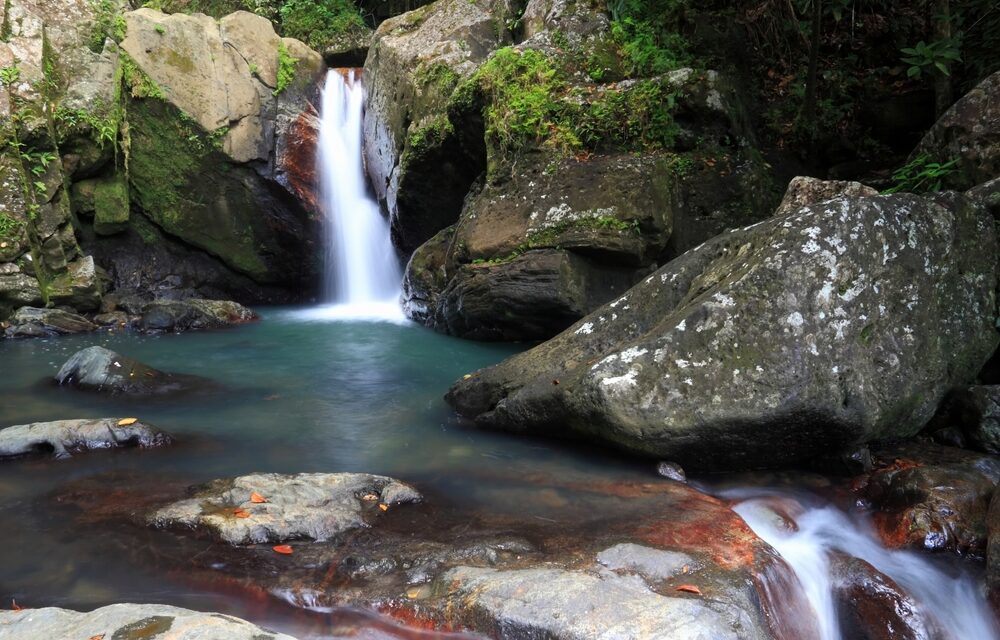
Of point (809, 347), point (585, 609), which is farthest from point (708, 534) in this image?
point (809, 347)

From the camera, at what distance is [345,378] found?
7.06 m

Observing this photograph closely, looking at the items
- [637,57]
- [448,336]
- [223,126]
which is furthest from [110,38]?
[637,57]

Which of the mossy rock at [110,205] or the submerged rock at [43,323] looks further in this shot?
the mossy rock at [110,205]

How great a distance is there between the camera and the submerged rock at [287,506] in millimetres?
3254

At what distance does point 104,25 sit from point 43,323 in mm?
5892

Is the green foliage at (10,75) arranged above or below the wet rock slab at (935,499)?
above

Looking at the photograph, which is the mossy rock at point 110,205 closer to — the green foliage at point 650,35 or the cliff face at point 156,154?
the cliff face at point 156,154

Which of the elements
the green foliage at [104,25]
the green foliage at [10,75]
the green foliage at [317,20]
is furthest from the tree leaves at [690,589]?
the green foliage at [317,20]

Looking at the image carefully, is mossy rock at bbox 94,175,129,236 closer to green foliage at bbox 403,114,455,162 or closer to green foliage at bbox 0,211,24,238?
green foliage at bbox 0,211,24,238

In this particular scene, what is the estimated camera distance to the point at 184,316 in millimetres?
10227

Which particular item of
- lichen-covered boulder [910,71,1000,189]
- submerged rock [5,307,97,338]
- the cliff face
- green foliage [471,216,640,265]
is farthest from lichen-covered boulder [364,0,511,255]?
lichen-covered boulder [910,71,1000,189]

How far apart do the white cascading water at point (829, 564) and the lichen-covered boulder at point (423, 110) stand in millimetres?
7675

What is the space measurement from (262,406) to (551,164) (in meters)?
4.62

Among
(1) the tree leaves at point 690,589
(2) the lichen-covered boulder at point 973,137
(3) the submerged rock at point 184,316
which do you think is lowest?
(3) the submerged rock at point 184,316
